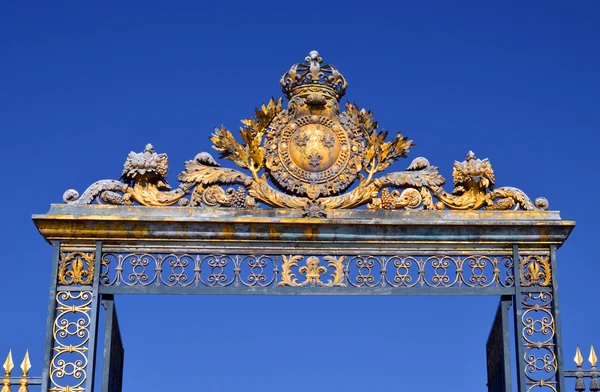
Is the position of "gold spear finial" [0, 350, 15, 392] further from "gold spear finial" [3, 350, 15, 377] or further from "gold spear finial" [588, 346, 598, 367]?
"gold spear finial" [588, 346, 598, 367]

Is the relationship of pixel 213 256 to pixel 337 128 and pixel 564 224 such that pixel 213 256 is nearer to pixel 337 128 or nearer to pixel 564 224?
pixel 337 128

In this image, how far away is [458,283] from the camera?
15.6m

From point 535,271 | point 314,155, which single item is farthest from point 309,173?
point 535,271

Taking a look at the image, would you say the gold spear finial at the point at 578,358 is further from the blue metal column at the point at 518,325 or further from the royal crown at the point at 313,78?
the royal crown at the point at 313,78

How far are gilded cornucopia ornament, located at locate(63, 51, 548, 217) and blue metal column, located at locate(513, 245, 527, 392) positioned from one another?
70cm

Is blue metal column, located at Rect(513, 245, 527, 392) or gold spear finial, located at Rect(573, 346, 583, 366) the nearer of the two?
blue metal column, located at Rect(513, 245, 527, 392)

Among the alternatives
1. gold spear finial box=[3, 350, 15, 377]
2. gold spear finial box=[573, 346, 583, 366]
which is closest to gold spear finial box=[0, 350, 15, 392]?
gold spear finial box=[3, 350, 15, 377]

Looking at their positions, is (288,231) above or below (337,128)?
below

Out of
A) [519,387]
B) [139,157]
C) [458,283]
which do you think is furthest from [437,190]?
[139,157]

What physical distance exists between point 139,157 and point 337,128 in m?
2.42

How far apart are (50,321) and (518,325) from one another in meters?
5.41

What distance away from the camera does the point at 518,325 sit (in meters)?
15.4

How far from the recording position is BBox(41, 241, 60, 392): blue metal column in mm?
14906

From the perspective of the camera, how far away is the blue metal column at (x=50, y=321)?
14906 millimetres
